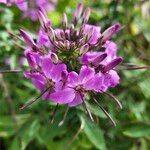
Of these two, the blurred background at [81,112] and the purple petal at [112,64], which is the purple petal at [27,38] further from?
the blurred background at [81,112]

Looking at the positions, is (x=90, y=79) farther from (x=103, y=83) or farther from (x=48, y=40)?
(x=48, y=40)

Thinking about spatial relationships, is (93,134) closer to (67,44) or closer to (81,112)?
(81,112)

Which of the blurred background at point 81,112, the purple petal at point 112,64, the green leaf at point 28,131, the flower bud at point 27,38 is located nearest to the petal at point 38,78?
the flower bud at point 27,38

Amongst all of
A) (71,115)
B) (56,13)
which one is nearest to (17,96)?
(71,115)

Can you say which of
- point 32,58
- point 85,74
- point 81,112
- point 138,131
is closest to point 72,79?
point 85,74

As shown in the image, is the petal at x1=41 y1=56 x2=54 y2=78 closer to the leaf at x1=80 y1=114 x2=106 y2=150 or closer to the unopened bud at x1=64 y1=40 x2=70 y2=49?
the unopened bud at x1=64 y1=40 x2=70 y2=49

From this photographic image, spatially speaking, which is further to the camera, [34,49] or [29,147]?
[29,147]

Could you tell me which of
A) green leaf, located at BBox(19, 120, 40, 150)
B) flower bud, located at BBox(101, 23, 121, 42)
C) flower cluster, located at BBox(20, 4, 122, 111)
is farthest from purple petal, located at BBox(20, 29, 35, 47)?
green leaf, located at BBox(19, 120, 40, 150)
